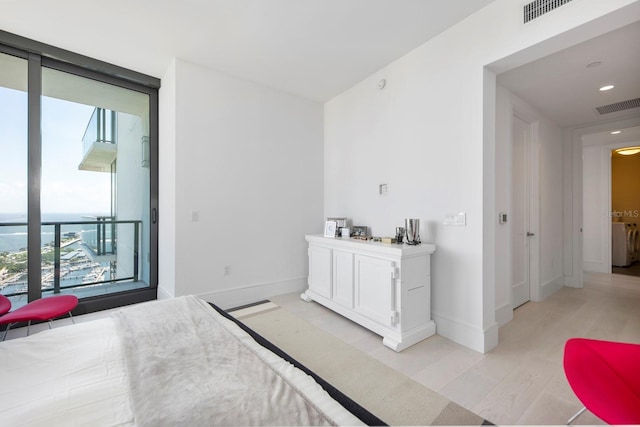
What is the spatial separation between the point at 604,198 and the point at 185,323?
6907 mm

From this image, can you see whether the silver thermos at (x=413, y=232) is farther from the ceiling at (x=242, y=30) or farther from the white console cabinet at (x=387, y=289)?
the ceiling at (x=242, y=30)

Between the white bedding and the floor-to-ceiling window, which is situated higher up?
the floor-to-ceiling window

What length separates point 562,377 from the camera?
74.2 inches

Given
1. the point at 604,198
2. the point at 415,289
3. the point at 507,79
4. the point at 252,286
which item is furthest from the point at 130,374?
the point at 604,198

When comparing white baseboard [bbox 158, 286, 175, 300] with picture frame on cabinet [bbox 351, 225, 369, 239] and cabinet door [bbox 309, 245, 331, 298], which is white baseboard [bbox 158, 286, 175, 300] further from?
picture frame on cabinet [bbox 351, 225, 369, 239]

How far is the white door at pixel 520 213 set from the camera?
10.7 ft

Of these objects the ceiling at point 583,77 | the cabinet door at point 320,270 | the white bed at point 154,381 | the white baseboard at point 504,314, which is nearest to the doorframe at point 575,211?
the ceiling at point 583,77

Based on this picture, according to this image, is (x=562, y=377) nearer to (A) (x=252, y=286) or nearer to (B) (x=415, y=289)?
(B) (x=415, y=289)

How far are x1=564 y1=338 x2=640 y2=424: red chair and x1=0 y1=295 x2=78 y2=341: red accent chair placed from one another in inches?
137

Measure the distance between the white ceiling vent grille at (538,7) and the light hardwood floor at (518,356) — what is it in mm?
2567

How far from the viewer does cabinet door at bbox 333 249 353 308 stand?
112 inches

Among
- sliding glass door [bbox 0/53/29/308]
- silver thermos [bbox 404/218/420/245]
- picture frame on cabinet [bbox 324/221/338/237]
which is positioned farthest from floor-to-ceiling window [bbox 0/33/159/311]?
silver thermos [bbox 404/218/420/245]

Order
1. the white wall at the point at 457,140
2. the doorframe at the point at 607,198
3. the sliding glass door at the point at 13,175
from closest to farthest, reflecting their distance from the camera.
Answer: the white wall at the point at 457,140, the sliding glass door at the point at 13,175, the doorframe at the point at 607,198

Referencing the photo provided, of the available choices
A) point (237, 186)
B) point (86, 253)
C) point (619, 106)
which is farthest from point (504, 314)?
point (86, 253)
